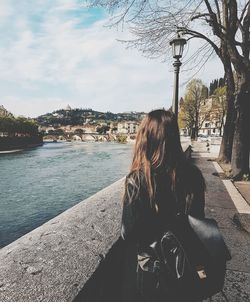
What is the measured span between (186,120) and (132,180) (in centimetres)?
5505

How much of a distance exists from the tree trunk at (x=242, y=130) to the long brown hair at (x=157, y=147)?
30.3ft

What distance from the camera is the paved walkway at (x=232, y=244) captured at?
127 inches

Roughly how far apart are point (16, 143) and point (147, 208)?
91.5m

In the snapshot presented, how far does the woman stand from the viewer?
171cm

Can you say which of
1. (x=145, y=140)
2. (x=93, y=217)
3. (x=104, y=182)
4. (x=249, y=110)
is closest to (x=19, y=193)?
(x=104, y=182)

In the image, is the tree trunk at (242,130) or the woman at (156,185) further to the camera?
the tree trunk at (242,130)

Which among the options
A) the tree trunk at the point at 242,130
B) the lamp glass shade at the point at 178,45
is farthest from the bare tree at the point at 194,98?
the lamp glass shade at the point at 178,45

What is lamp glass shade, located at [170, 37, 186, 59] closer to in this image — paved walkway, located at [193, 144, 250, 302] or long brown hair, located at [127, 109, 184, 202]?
paved walkway, located at [193, 144, 250, 302]

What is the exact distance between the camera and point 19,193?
2350cm

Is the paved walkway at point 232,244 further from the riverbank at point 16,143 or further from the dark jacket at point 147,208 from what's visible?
the riverbank at point 16,143

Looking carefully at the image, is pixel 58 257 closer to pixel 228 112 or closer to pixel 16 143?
pixel 228 112

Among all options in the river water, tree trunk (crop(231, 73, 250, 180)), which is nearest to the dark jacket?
tree trunk (crop(231, 73, 250, 180))

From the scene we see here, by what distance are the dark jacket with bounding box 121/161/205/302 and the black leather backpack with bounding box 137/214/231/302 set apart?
0.05 meters

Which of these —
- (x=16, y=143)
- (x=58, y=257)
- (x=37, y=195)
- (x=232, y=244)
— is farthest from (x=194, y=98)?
(x=16, y=143)
